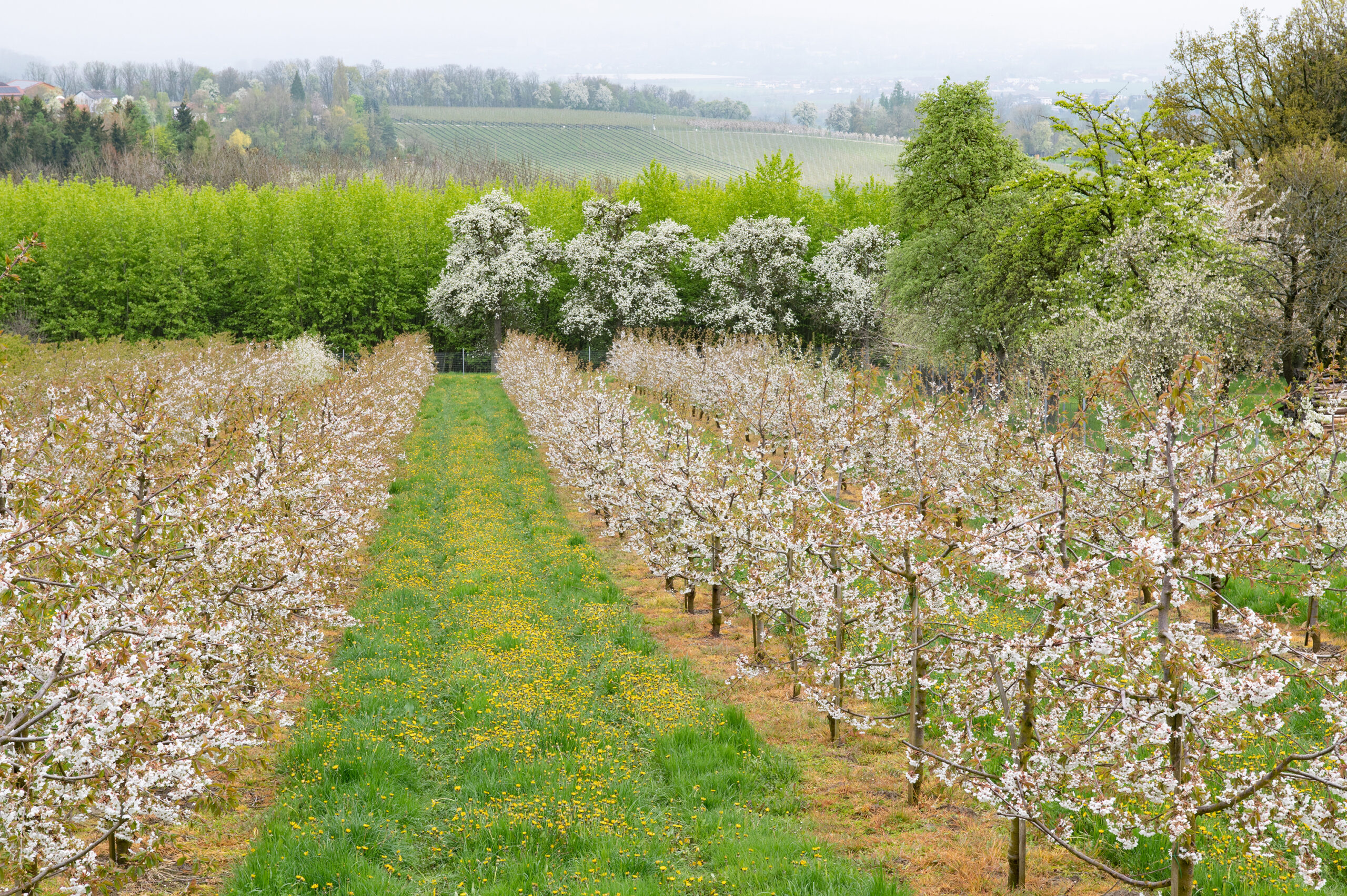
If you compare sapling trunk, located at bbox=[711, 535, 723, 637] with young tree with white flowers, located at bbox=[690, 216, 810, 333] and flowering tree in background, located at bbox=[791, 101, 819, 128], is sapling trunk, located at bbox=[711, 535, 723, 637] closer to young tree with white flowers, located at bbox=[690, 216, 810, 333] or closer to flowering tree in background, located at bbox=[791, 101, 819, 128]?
young tree with white flowers, located at bbox=[690, 216, 810, 333]

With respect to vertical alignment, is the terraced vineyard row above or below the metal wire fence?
above

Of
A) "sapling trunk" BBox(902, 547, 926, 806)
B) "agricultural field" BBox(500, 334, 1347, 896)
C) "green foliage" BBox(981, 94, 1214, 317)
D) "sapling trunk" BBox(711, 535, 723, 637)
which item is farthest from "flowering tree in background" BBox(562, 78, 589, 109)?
"sapling trunk" BBox(902, 547, 926, 806)

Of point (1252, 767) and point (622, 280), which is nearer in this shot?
point (1252, 767)

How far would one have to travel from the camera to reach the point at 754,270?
160 ft

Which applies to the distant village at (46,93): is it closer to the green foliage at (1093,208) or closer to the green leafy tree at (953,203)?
the green leafy tree at (953,203)

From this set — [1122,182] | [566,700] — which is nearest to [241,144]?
[1122,182]

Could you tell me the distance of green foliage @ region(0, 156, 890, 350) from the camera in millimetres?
51656

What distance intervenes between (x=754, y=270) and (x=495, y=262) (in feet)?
50.2

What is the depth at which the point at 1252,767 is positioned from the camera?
765 centimetres

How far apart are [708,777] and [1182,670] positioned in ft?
14.4

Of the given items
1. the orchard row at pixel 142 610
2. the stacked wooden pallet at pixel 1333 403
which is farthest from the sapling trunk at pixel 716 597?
the stacked wooden pallet at pixel 1333 403

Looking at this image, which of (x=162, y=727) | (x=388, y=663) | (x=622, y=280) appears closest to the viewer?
(x=162, y=727)

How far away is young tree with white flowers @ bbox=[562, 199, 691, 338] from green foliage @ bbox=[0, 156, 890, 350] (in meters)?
3.76

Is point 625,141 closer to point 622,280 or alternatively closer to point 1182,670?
point 622,280
